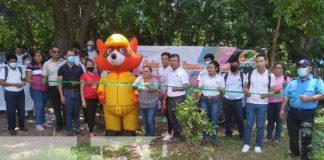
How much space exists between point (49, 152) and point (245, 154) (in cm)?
312

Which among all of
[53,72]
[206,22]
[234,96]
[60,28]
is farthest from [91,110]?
[206,22]

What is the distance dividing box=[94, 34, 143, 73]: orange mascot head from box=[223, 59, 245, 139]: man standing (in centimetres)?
173

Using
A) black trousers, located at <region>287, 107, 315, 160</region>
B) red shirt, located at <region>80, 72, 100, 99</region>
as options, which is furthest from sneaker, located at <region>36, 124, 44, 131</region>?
black trousers, located at <region>287, 107, 315, 160</region>

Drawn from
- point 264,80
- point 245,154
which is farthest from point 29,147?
point 264,80

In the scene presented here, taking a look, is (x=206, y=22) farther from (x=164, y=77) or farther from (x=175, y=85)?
(x=175, y=85)

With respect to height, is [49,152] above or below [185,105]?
below

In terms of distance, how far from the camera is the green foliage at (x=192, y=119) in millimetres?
6527

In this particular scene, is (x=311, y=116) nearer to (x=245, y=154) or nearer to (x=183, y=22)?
(x=245, y=154)

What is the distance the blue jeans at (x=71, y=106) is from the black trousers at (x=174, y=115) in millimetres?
1706

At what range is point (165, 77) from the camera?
303 inches

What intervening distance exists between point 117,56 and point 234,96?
7.22 feet

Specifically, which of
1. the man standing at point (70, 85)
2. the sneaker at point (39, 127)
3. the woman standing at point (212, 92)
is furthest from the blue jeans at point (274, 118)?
the sneaker at point (39, 127)

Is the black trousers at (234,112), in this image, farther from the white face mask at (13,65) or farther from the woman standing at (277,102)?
the white face mask at (13,65)

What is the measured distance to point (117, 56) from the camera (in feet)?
24.6
